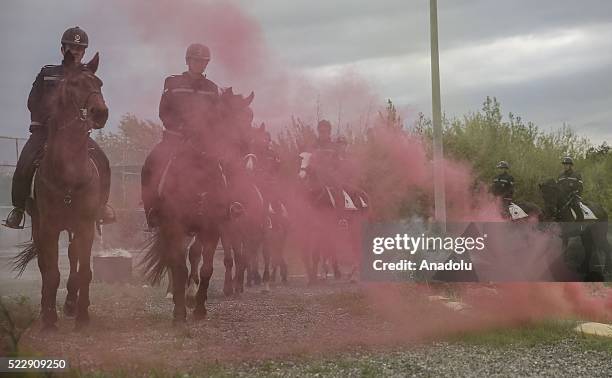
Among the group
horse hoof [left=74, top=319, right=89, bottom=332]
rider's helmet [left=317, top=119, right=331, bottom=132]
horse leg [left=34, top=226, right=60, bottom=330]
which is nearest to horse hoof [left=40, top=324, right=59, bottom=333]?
horse leg [left=34, top=226, right=60, bottom=330]

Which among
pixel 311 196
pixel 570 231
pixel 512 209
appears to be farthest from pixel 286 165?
pixel 570 231

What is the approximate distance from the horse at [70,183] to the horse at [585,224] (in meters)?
9.34

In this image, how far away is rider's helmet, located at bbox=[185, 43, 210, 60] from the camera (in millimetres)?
10555

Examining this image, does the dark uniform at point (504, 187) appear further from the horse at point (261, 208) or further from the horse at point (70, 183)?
the horse at point (70, 183)

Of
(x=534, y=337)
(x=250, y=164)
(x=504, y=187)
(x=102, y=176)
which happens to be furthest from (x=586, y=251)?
(x=102, y=176)

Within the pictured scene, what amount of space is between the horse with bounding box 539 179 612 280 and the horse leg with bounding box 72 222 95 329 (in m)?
9.39

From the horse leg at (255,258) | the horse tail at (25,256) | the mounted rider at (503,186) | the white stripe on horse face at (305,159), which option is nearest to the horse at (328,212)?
the white stripe on horse face at (305,159)

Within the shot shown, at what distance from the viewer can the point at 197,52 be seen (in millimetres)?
10562

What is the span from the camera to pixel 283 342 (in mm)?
9570

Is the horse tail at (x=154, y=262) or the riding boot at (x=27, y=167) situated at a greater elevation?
the riding boot at (x=27, y=167)

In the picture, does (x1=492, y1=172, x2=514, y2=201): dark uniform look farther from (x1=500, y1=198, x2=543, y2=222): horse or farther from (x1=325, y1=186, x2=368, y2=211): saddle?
(x1=325, y1=186, x2=368, y2=211): saddle

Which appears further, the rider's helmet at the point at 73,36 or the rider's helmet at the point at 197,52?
the rider's helmet at the point at 197,52

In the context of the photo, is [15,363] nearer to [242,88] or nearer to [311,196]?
[242,88]

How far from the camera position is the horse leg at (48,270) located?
9.88 meters
